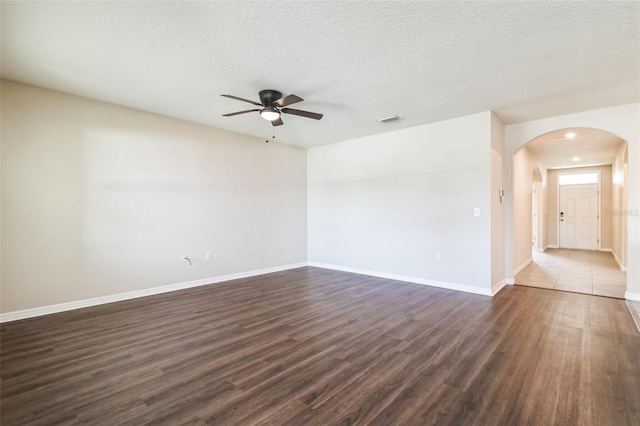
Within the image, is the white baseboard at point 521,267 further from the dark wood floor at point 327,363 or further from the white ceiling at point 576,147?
the white ceiling at point 576,147

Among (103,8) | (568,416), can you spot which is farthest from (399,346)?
(103,8)

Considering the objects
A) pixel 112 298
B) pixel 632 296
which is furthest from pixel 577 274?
pixel 112 298

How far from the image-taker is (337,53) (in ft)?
8.54

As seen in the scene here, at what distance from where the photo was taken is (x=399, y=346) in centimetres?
260

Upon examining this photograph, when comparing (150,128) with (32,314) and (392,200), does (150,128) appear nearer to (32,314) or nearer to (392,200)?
(32,314)

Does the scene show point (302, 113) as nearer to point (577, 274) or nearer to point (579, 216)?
point (577, 274)

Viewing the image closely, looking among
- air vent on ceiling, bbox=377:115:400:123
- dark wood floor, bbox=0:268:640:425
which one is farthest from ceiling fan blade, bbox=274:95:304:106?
dark wood floor, bbox=0:268:640:425

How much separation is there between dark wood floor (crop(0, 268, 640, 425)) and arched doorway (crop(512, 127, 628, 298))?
1707mm

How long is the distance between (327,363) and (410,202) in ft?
10.9

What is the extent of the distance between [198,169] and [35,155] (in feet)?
6.30

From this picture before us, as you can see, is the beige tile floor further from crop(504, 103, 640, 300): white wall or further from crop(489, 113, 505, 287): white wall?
crop(489, 113, 505, 287): white wall

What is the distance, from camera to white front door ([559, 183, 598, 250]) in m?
8.73

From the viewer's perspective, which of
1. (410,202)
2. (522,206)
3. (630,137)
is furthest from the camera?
(522,206)

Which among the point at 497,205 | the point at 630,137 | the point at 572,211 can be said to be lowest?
the point at 572,211
